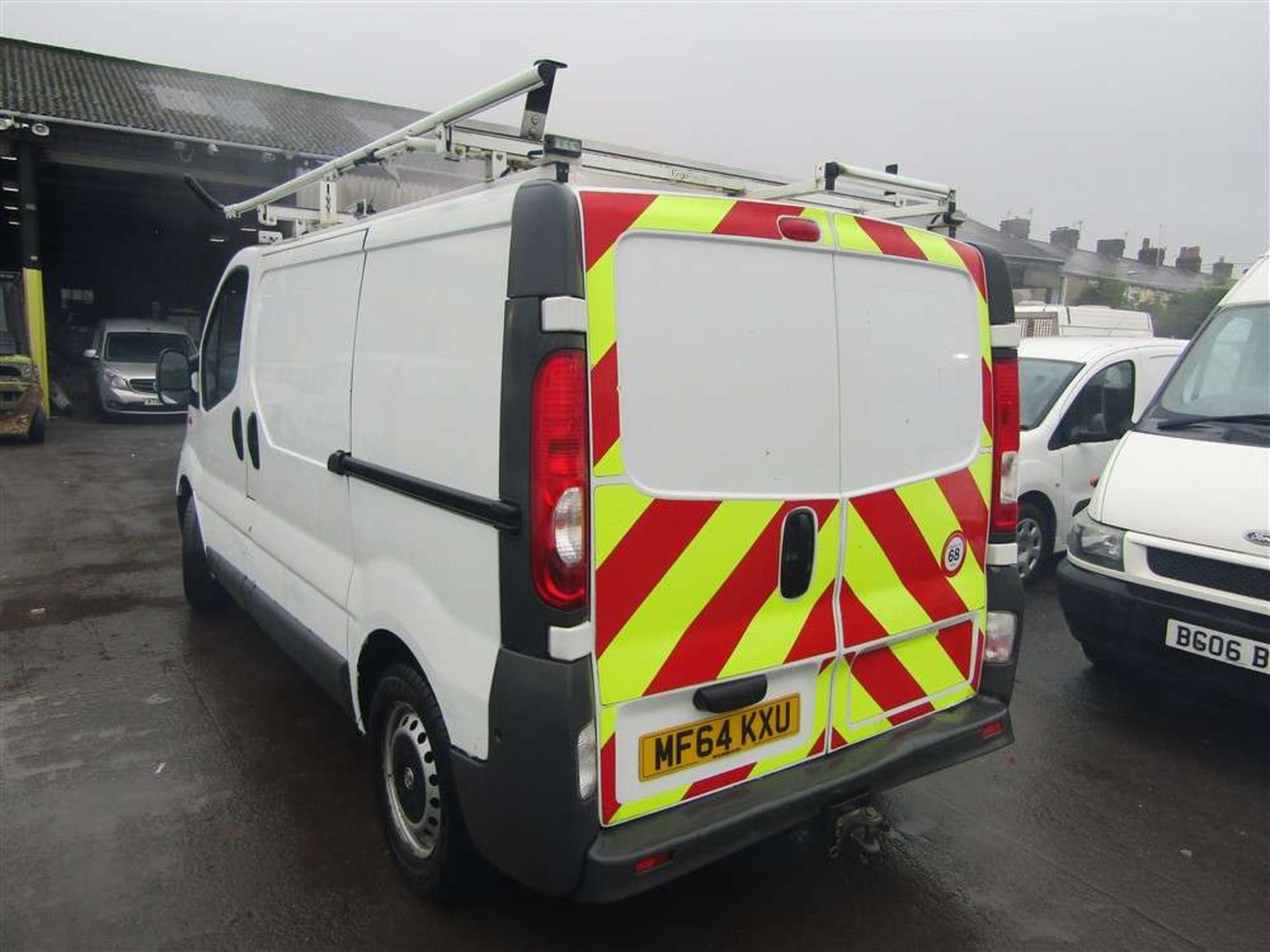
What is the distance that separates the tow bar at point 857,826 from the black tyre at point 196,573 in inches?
158

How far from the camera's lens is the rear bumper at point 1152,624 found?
360 centimetres

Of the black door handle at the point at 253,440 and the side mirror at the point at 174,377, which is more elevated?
the side mirror at the point at 174,377

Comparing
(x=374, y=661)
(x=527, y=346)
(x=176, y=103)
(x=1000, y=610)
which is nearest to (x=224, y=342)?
(x=374, y=661)

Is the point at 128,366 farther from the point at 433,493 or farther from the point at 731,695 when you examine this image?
the point at 731,695

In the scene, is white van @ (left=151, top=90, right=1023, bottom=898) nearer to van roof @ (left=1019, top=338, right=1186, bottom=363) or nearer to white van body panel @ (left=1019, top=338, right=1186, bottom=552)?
white van body panel @ (left=1019, top=338, right=1186, bottom=552)

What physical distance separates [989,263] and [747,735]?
179cm

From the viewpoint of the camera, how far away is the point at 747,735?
2.41 meters

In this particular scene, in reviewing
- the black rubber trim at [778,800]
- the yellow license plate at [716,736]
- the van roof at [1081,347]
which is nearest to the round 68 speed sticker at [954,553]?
the black rubber trim at [778,800]

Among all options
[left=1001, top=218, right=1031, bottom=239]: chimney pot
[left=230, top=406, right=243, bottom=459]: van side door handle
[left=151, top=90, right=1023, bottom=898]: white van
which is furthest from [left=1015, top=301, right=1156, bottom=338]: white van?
[left=1001, top=218, right=1031, bottom=239]: chimney pot

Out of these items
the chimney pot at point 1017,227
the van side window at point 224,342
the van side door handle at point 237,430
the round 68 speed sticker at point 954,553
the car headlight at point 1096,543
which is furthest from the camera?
the chimney pot at point 1017,227

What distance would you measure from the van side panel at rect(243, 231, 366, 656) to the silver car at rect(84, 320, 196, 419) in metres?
11.9

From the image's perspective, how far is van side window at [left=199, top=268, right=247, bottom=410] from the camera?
14.2 ft

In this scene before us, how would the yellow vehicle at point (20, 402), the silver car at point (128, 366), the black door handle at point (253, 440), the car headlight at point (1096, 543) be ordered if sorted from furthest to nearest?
1. the silver car at point (128, 366)
2. the yellow vehicle at point (20, 402)
3. the car headlight at point (1096, 543)
4. the black door handle at point (253, 440)

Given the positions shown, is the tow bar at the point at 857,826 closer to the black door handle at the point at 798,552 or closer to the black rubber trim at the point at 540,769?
the black door handle at the point at 798,552
